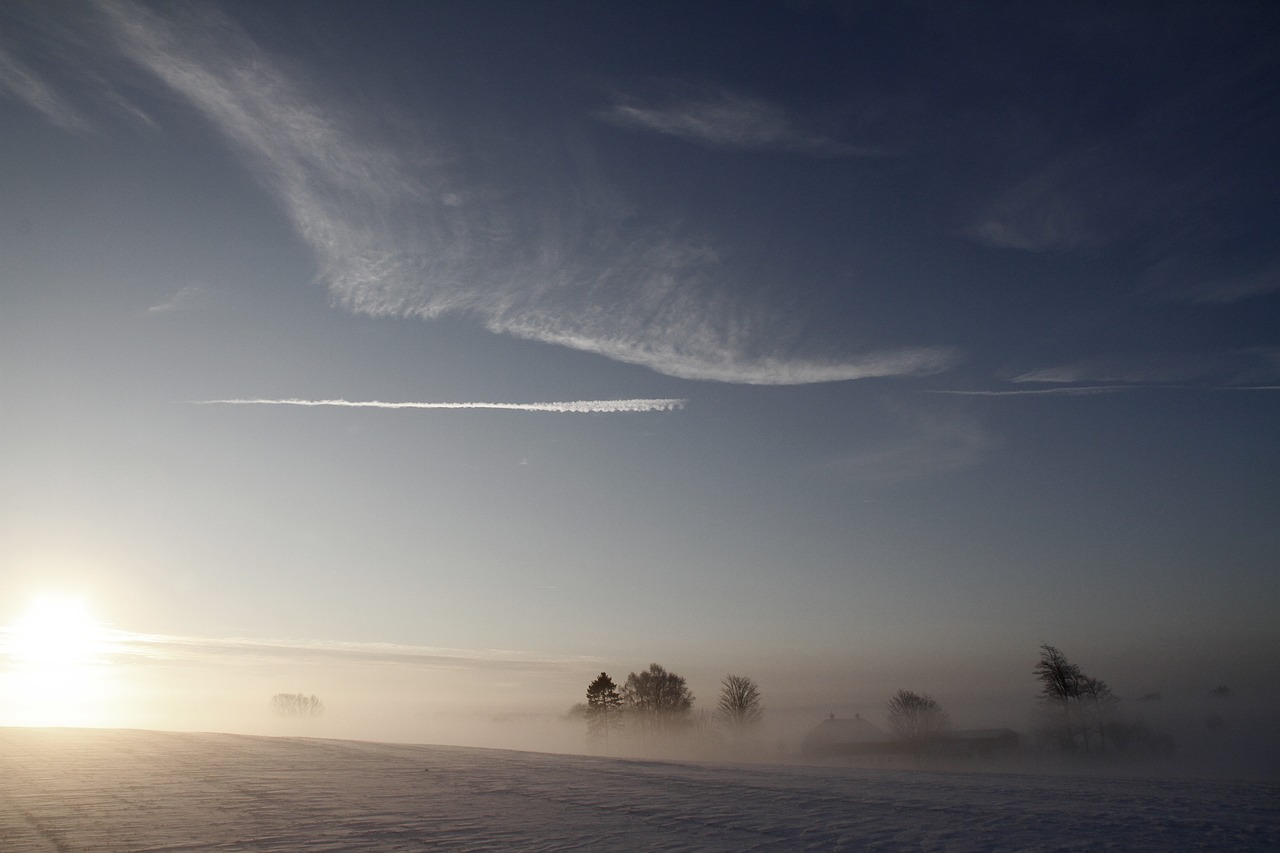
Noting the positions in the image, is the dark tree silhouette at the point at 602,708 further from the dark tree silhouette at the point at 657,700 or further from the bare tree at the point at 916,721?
the bare tree at the point at 916,721

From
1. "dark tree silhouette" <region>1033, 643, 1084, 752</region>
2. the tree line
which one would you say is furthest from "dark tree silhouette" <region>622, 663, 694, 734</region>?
"dark tree silhouette" <region>1033, 643, 1084, 752</region>

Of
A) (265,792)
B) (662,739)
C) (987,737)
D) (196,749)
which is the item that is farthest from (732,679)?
(265,792)

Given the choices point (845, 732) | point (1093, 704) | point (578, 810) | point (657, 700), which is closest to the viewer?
point (578, 810)

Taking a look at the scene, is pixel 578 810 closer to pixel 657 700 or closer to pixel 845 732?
pixel 657 700

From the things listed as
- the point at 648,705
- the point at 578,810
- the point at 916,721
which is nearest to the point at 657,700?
the point at 648,705

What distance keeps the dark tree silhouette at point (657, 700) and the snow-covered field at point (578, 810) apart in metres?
77.4

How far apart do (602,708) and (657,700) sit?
8.89m

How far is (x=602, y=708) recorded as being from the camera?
106 m

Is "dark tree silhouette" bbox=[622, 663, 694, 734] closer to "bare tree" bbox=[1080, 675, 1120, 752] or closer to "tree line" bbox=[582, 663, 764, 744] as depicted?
"tree line" bbox=[582, 663, 764, 744]

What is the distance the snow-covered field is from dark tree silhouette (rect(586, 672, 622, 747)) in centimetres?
7860

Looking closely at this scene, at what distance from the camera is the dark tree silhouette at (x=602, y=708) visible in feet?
345

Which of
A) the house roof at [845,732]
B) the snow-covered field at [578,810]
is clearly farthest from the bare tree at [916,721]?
the snow-covered field at [578,810]

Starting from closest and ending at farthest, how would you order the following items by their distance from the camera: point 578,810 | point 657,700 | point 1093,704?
point 578,810 < point 1093,704 < point 657,700

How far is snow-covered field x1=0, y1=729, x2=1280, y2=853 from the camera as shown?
597 inches
